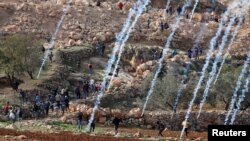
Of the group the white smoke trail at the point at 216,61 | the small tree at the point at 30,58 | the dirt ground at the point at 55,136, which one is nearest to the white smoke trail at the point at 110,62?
the dirt ground at the point at 55,136

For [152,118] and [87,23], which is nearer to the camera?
[152,118]

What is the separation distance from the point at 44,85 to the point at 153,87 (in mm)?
7445

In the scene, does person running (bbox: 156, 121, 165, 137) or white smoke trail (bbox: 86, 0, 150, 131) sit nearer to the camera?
person running (bbox: 156, 121, 165, 137)

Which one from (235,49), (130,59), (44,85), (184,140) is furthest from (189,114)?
(235,49)

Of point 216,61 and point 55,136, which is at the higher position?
point 55,136

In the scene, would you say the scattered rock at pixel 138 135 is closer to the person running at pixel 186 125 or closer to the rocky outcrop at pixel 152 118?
the person running at pixel 186 125

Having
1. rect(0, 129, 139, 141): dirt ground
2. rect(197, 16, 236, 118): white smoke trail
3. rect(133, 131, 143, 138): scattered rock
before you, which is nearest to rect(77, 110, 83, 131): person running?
rect(0, 129, 139, 141): dirt ground

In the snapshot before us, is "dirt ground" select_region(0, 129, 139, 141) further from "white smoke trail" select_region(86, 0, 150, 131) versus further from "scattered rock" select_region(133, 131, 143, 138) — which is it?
"white smoke trail" select_region(86, 0, 150, 131)

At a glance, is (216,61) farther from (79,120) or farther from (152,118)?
(79,120)

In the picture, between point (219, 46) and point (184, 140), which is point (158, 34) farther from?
point (184, 140)

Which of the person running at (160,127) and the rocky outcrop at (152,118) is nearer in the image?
the person running at (160,127)

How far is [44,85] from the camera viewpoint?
44656 millimetres

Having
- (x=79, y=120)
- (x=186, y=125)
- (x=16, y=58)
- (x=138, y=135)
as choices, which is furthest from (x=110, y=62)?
(x=138, y=135)

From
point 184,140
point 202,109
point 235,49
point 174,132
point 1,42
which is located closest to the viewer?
point 184,140
